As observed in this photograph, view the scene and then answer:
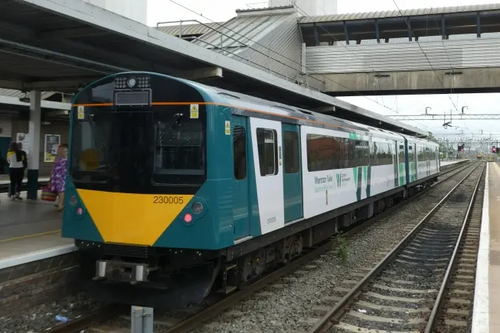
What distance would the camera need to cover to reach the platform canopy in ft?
22.8

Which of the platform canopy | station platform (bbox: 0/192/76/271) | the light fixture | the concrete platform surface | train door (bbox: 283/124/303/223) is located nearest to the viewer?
the light fixture

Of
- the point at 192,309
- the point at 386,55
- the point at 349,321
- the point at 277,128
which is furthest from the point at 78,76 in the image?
the point at 386,55

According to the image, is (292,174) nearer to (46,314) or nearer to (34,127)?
(46,314)

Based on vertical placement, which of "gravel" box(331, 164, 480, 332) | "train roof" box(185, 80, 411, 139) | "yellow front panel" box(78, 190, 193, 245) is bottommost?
"gravel" box(331, 164, 480, 332)

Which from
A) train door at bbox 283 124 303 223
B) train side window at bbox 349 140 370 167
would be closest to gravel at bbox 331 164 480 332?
train door at bbox 283 124 303 223

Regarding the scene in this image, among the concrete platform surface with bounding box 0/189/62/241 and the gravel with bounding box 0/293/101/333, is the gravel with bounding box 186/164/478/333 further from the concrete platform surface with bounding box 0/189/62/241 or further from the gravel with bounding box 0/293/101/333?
the concrete platform surface with bounding box 0/189/62/241

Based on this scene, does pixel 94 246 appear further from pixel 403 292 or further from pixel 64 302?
pixel 403 292

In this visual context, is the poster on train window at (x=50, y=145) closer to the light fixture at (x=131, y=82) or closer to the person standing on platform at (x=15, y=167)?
the person standing on platform at (x=15, y=167)

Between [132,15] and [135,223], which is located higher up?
[132,15]

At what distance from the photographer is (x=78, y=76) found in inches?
415

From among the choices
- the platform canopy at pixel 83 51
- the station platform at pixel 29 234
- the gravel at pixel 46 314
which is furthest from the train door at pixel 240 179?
the platform canopy at pixel 83 51

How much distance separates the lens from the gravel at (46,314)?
562cm

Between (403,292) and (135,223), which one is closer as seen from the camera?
(135,223)

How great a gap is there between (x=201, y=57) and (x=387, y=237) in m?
6.54
